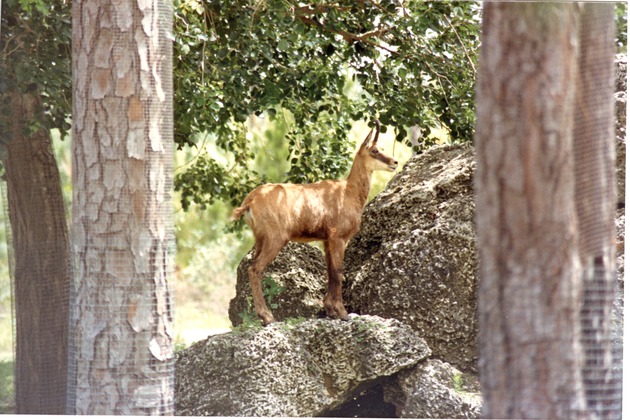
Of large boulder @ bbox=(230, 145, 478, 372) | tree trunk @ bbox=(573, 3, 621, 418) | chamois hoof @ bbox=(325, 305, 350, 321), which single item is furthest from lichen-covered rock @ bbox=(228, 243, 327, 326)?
tree trunk @ bbox=(573, 3, 621, 418)

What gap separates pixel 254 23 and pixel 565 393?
10.0 ft

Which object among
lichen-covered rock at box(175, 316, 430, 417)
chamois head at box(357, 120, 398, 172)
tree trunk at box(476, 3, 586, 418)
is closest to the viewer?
tree trunk at box(476, 3, 586, 418)

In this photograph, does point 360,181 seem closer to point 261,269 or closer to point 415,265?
point 415,265

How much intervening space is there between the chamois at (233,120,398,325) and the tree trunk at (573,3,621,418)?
2.40 m

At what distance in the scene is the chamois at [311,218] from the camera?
492cm

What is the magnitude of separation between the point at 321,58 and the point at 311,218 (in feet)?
3.47

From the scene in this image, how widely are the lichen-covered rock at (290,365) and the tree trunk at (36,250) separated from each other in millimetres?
755

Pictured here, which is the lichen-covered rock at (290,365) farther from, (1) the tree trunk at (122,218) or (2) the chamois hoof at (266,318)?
(1) the tree trunk at (122,218)

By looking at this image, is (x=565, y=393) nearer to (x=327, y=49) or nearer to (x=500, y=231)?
(x=500, y=231)

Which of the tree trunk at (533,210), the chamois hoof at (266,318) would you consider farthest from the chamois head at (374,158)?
the tree trunk at (533,210)

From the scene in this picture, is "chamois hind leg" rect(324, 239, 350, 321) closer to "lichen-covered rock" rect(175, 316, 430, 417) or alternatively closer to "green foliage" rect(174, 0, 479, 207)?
"lichen-covered rock" rect(175, 316, 430, 417)

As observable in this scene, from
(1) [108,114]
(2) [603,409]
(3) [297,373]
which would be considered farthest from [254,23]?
(2) [603,409]

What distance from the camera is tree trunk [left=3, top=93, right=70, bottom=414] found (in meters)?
4.62

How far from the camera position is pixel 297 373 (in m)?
4.61
